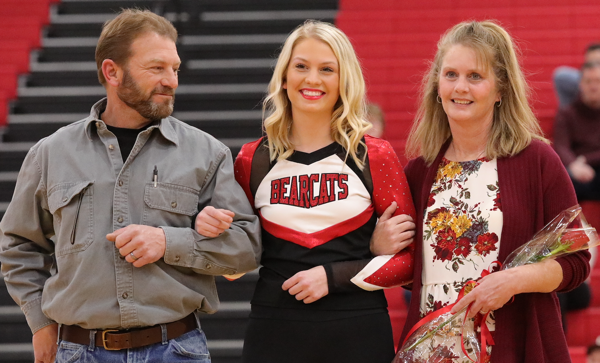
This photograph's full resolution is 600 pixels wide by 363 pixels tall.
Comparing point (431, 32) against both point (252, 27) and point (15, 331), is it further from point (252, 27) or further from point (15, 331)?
point (15, 331)

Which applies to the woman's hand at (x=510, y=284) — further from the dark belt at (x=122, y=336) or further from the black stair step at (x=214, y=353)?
the black stair step at (x=214, y=353)

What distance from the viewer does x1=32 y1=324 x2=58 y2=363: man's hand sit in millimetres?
2117

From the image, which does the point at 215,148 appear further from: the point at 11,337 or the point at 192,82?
the point at 192,82

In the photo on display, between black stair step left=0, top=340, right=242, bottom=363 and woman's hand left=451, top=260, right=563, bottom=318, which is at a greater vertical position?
woman's hand left=451, top=260, right=563, bottom=318

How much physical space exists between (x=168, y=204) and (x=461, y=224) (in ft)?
2.67

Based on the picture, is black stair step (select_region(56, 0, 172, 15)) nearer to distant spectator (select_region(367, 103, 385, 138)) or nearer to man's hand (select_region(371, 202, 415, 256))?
distant spectator (select_region(367, 103, 385, 138))

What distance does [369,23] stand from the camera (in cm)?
705

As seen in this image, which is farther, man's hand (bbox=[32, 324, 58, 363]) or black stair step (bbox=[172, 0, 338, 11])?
black stair step (bbox=[172, 0, 338, 11])

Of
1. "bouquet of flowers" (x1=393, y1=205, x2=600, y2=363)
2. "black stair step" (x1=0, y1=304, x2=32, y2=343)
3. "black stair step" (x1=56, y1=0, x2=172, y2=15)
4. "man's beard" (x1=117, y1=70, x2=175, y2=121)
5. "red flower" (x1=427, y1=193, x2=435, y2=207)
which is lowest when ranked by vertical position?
"black stair step" (x1=0, y1=304, x2=32, y2=343)

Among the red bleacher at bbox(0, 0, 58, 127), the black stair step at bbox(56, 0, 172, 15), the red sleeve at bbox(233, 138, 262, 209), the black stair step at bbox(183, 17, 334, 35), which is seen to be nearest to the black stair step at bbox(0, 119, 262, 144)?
the red bleacher at bbox(0, 0, 58, 127)

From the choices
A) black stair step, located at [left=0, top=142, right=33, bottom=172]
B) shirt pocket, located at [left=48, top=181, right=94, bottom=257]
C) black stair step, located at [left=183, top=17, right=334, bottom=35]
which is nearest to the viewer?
shirt pocket, located at [left=48, top=181, right=94, bottom=257]

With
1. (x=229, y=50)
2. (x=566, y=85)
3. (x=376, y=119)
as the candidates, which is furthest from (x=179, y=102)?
(x=566, y=85)

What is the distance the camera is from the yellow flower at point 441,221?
2.12m

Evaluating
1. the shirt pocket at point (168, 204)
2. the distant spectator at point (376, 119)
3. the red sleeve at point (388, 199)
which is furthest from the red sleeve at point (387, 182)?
the distant spectator at point (376, 119)
